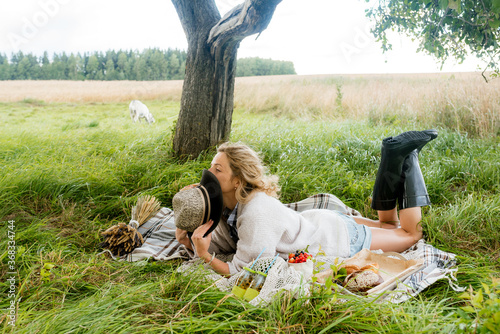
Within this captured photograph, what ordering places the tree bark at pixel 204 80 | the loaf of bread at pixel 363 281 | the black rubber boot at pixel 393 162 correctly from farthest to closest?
the tree bark at pixel 204 80 < the black rubber boot at pixel 393 162 < the loaf of bread at pixel 363 281

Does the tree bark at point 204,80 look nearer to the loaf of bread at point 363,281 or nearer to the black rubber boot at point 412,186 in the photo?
the black rubber boot at point 412,186

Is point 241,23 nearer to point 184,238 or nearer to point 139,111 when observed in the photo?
point 184,238

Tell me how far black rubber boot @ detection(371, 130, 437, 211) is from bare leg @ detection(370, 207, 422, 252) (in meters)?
0.16

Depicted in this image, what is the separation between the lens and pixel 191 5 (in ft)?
13.0

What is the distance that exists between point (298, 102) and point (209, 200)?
843 centimetres

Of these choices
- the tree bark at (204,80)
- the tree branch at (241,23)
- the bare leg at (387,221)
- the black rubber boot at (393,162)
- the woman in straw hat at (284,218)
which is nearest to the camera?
the woman in straw hat at (284,218)

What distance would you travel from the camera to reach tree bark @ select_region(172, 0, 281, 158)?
394cm

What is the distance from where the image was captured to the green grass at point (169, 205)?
1.51m

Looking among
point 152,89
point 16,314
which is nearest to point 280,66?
point 152,89

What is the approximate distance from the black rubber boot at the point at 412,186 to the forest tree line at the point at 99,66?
8.22m

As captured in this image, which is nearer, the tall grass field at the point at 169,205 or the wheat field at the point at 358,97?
the tall grass field at the point at 169,205

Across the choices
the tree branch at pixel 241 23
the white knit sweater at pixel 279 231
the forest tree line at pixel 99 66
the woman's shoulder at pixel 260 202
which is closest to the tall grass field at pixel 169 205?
the white knit sweater at pixel 279 231

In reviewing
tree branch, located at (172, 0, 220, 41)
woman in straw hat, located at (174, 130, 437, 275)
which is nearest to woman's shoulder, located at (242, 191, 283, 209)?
woman in straw hat, located at (174, 130, 437, 275)

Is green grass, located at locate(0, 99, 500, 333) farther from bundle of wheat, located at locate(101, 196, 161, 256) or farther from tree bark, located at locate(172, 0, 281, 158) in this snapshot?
tree bark, located at locate(172, 0, 281, 158)
